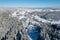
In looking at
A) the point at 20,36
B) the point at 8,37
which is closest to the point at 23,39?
the point at 20,36

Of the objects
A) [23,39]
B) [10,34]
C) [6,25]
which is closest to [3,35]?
[10,34]

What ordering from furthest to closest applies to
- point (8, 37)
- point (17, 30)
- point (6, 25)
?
point (6, 25), point (17, 30), point (8, 37)

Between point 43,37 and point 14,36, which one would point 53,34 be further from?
point 14,36

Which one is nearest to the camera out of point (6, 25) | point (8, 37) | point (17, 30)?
point (8, 37)

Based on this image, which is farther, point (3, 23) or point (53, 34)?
point (3, 23)

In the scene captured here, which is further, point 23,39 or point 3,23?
point 3,23

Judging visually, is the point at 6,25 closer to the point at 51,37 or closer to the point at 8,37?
the point at 8,37

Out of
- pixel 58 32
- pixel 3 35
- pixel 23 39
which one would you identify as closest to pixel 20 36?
pixel 23 39

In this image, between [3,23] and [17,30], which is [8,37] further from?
[3,23]
